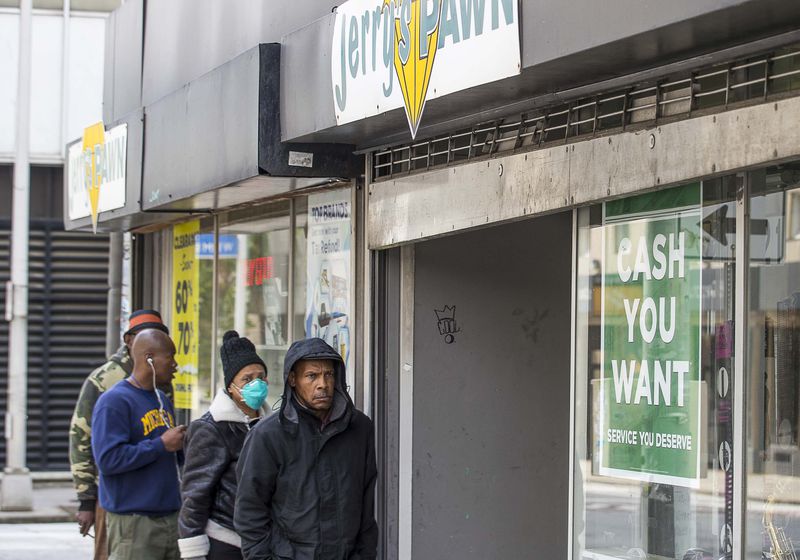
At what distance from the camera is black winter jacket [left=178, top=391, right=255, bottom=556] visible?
19.9 ft

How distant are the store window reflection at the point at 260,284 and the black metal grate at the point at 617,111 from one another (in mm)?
2182

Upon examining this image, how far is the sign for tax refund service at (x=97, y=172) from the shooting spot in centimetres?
1106

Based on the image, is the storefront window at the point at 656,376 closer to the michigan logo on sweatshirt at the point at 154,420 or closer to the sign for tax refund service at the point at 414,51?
the sign for tax refund service at the point at 414,51

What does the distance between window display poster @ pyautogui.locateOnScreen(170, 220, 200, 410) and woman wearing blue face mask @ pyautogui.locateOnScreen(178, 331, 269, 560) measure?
5.28 meters

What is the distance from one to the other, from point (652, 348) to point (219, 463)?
195 cm

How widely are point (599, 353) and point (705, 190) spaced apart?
42.6 inches

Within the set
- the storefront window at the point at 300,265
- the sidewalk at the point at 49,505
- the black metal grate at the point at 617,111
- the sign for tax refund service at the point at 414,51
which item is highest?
the sign for tax refund service at the point at 414,51

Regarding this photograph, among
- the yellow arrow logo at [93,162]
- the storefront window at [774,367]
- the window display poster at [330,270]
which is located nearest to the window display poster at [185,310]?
the yellow arrow logo at [93,162]

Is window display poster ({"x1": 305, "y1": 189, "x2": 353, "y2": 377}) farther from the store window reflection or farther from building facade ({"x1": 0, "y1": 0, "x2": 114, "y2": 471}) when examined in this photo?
building facade ({"x1": 0, "y1": 0, "x2": 114, "y2": 471})

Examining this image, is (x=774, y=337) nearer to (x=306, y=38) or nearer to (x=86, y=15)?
(x=306, y=38)

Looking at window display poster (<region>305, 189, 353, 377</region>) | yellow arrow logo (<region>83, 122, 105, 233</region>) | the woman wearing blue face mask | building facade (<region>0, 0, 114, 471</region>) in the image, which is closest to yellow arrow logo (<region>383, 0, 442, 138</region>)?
the woman wearing blue face mask

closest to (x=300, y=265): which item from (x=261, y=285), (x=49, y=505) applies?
(x=261, y=285)

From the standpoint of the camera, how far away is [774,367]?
538 centimetres

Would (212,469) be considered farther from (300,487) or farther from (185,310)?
(185,310)
